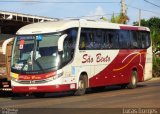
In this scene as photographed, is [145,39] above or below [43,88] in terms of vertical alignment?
above

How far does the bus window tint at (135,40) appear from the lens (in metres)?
27.2

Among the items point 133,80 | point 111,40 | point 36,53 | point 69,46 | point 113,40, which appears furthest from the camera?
point 133,80

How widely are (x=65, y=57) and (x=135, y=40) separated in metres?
7.35

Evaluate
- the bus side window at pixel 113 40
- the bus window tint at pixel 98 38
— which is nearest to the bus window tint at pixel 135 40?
the bus side window at pixel 113 40

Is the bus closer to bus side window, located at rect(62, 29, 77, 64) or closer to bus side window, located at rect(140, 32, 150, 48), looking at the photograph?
bus side window, located at rect(62, 29, 77, 64)

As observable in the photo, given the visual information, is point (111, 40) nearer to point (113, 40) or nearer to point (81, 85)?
point (113, 40)

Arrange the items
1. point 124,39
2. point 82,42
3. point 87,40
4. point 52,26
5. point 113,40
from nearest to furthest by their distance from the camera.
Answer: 1. point 52,26
2. point 82,42
3. point 87,40
4. point 113,40
5. point 124,39

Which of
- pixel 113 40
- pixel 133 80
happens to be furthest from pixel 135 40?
pixel 113 40

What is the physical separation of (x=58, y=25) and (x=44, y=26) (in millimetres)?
653

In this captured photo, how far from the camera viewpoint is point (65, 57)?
2117 cm

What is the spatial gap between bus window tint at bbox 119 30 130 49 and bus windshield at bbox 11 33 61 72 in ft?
18.7

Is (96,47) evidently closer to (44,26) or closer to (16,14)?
(44,26)

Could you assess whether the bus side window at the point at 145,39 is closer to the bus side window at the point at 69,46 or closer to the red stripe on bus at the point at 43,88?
the bus side window at the point at 69,46

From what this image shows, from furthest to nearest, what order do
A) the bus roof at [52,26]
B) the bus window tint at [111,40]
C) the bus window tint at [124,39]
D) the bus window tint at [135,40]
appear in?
the bus window tint at [135,40]
the bus window tint at [124,39]
the bus window tint at [111,40]
the bus roof at [52,26]
